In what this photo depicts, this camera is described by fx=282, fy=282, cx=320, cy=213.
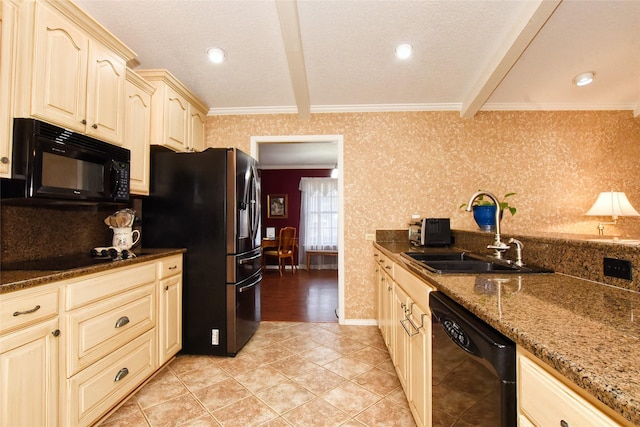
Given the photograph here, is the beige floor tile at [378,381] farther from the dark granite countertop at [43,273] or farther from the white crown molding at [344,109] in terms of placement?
the white crown molding at [344,109]

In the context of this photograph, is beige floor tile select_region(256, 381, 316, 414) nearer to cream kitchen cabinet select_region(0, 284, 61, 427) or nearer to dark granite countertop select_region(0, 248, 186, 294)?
cream kitchen cabinet select_region(0, 284, 61, 427)

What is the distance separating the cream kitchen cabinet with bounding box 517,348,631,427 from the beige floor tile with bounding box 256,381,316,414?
1403 mm

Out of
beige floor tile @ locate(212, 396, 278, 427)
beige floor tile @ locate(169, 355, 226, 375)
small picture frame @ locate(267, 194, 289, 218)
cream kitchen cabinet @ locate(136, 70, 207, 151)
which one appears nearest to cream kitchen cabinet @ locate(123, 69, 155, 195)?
cream kitchen cabinet @ locate(136, 70, 207, 151)

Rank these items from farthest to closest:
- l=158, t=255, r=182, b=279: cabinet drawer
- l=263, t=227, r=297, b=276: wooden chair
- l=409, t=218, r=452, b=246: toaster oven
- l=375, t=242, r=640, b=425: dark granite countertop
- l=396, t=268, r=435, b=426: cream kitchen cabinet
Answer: l=263, t=227, r=297, b=276: wooden chair → l=409, t=218, r=452, b=246: toaster oven → l=158, t=255, r=182, b=279: cabinet drawer → l=396, t=268, r=435, b=426: cream kitchen cabinet → l=375, t=242, r=640, b=425: dark granite countertop

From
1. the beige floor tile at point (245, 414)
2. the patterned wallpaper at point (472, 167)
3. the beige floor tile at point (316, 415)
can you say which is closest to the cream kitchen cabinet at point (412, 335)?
the beige floor tile at point (316, 415)

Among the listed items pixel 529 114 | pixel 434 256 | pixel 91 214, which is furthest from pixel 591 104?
pixel 91 214

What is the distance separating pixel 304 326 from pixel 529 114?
132 inches

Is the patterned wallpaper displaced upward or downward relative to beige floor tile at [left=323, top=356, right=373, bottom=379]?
upward

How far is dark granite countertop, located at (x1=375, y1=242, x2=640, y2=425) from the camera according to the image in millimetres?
430

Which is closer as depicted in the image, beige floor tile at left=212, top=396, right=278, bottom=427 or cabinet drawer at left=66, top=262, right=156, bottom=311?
cabinet drawer at left=66, top=262, right=156, bottom=311

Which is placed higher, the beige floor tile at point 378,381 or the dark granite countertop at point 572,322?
the dark granite countertop at point 572,322

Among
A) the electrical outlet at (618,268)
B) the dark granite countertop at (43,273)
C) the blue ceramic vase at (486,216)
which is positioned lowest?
the dark granite countertop at (43,273)

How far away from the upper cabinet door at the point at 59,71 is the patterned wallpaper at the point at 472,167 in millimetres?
1633

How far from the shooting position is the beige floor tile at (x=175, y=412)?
1562 mm
